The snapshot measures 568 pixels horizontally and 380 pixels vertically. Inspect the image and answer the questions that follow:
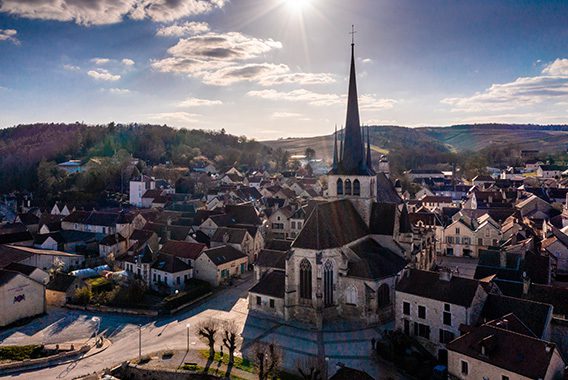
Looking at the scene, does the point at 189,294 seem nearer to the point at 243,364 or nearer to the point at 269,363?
the point at 243,364

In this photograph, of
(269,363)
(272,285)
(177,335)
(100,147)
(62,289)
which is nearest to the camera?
(269,363)

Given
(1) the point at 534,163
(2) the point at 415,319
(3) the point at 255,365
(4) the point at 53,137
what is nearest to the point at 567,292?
(2) the point at 415,319

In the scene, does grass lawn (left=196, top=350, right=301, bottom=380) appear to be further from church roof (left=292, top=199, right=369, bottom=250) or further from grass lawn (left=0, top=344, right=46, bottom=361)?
grass lawn (left=0, top=344, right=46, bottom=361)

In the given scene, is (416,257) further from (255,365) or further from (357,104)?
(255,365)

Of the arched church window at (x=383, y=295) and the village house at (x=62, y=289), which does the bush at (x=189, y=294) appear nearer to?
the village house at (x=62, y=289)

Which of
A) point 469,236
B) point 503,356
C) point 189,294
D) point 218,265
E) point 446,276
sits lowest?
point 189,294

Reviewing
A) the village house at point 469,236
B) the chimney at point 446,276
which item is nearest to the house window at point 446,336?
the chimney at point 446,276

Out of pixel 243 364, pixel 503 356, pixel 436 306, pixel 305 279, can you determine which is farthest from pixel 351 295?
pixel 503 356
